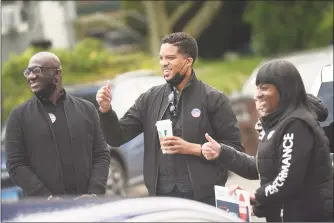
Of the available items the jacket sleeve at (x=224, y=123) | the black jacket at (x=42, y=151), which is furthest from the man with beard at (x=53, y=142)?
the jacket sleeve at (x=224, y=123)

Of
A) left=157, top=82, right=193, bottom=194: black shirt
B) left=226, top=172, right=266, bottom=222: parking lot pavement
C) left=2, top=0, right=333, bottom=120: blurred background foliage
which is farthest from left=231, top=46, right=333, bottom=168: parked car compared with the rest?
left=2, top=0, right=333, bottom=120: blurred background foliage

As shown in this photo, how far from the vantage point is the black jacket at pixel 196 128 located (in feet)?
17.2

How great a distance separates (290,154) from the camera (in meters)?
4.27

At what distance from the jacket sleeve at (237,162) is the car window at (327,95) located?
6.54 feet

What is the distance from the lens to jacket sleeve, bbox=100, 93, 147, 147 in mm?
5332

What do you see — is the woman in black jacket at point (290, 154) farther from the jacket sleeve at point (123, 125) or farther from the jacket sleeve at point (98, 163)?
the jacket sleeve at point (98, 163)

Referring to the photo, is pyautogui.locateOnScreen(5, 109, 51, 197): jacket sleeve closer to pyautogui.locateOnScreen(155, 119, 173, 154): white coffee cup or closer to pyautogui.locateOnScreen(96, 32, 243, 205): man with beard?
pyautogui.locateOnScreen(96, 32, 243, 205): man with beard

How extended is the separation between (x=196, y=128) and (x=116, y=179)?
20.5 ft

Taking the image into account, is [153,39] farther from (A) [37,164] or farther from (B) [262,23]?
(A) [37,164]

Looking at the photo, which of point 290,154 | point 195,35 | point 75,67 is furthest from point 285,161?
point 195,35

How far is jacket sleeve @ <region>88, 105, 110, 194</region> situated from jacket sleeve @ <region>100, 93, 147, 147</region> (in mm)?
268

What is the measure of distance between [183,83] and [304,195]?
1307 millimetres

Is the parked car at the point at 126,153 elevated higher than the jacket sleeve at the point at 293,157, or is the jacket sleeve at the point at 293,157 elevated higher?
the jacket sleeve at the point at 293,157

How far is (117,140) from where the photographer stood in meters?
5.43
